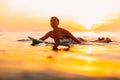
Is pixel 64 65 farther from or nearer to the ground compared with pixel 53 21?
nearer to the ground

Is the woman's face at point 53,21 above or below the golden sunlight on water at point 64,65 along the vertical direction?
above

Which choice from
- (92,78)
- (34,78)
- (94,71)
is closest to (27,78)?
(34,78)

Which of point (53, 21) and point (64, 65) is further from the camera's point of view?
point (53, 21)

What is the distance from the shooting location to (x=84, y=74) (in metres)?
3.63

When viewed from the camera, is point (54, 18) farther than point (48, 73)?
Yes

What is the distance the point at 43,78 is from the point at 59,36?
8775 millimetres

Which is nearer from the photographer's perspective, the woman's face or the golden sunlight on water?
the golden sunlight on water

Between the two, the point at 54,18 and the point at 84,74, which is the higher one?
the point at 54,18

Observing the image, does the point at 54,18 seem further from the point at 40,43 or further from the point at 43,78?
the point at 43,78

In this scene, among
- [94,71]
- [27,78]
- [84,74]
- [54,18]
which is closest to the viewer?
[27,78]

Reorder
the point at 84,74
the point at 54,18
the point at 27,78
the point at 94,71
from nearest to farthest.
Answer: the point at 27,78
the point at 84,74
the point at 94,71
the point at 54,18

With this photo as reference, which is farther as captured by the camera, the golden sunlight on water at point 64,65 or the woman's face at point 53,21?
the woman's face at point 53,21

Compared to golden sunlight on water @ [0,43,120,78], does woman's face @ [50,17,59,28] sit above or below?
above

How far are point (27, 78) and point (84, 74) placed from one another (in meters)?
0.83
